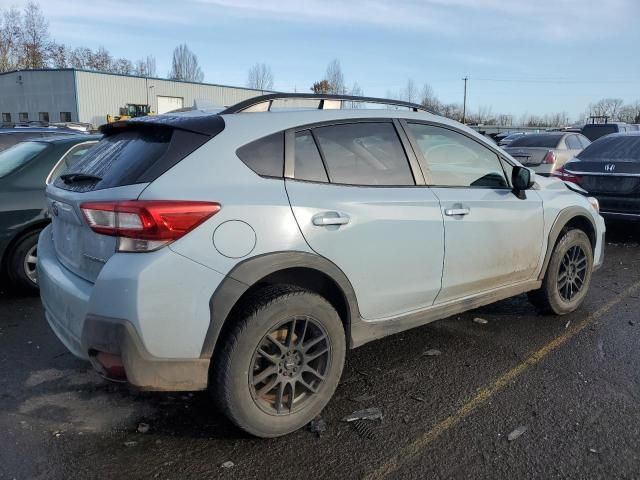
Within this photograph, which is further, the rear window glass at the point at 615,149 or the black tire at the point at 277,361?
the rear window glass at the point at 615,149

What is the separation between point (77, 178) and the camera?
9.97ft

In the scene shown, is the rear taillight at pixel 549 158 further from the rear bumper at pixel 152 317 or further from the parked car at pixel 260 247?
the rear bumper at pixel 152 317

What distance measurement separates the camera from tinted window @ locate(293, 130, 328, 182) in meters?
2.95

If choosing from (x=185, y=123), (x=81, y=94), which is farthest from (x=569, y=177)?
(x=81, y=94)

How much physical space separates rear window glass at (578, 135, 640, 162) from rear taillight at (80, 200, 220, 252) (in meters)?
7.17

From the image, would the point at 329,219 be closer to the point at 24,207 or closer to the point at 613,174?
the point at 24,207

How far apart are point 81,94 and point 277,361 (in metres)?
47.1

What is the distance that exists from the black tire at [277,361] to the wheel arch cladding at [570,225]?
88.5 inches

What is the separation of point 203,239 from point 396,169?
1436 millimetres

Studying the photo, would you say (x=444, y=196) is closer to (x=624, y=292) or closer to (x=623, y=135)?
(x=624, y=292)

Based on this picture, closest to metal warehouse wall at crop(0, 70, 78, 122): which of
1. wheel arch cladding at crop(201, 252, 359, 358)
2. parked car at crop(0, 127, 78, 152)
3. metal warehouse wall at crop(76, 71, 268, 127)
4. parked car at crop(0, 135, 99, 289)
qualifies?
metal warehouse wall at crop(76, 71, 268, 127)

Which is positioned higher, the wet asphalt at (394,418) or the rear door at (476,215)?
the rear door at (476,215)

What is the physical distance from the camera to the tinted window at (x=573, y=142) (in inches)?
549

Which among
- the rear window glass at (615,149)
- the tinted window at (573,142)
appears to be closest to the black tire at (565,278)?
the rear window glass at (615,149)
